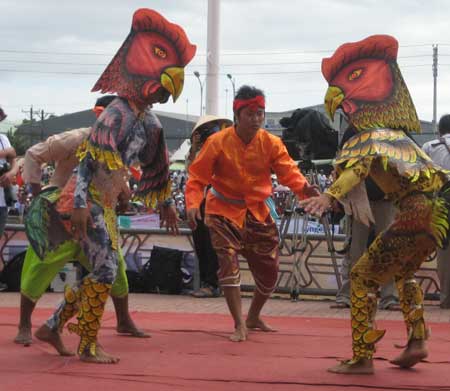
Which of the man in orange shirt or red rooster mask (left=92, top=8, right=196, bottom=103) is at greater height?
red rooster mask (left=92, top=8, right=196, bottom=103)

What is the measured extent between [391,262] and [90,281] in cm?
183

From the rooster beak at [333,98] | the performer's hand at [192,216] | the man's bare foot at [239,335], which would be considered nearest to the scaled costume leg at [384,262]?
the rooster beak at [333,98]

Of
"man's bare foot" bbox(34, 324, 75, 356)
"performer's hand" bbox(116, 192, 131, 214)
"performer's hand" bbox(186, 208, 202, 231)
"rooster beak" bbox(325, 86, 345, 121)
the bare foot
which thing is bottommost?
the bare foot

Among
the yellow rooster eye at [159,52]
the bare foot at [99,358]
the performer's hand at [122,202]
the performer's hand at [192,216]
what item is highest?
the yellow rooster eye at [159,52]

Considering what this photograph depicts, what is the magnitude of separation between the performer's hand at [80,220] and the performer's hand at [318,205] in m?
1.40

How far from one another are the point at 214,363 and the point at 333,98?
5.92 ft

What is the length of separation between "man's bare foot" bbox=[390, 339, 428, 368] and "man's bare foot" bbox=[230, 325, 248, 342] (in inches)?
62.3

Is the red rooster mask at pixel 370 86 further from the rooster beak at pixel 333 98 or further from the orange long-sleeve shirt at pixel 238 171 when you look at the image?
the orange long-sleeve shirt at pixel 238 171

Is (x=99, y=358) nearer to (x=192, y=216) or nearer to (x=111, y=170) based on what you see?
(x=111, y=170)

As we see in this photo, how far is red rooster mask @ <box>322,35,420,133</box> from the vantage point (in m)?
5.56

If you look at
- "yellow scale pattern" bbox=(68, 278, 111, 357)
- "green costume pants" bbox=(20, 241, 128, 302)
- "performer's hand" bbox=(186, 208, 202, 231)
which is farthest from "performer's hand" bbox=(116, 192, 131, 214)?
"performer's hand" bbox=(186, 208, 202, 231)

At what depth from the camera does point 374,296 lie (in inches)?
219

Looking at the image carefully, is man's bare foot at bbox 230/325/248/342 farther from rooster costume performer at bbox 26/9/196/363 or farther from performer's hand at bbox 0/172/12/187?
performer's hand at bbox 0/172/12/187

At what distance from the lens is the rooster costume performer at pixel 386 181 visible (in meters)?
5.34
